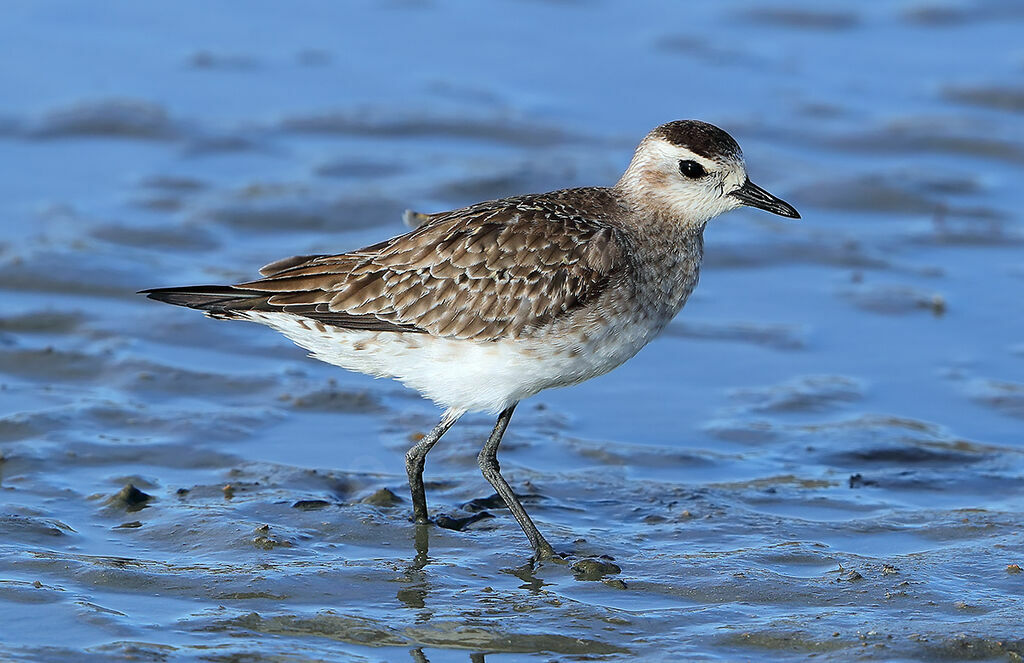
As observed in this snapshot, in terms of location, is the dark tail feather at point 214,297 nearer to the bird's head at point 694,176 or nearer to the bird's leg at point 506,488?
the bird's leg at point 506,488

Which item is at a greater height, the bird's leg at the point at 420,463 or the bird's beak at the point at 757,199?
the bird's beak at the point at 757,199

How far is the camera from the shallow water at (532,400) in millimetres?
7590

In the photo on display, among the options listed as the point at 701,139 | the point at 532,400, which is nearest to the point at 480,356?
the point at 701,139

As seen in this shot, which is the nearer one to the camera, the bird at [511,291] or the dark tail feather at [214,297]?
the bird at [511,291]

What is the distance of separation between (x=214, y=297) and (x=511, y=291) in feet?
5.30

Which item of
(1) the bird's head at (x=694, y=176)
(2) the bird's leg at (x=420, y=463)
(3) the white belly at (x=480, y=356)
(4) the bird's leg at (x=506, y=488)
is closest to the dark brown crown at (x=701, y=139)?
(1) the bird's head at (x=694, y=176)

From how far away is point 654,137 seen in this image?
8.88m

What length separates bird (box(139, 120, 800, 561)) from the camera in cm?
829

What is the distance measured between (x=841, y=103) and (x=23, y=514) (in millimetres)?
9924

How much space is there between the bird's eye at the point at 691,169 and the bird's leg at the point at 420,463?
1.84 metres

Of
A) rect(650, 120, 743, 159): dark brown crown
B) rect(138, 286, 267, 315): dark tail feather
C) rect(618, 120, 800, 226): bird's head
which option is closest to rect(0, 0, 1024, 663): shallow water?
rect(138, 286, 267, 315): dark tail feather

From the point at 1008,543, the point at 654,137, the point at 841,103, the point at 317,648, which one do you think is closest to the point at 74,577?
the point at 317,648

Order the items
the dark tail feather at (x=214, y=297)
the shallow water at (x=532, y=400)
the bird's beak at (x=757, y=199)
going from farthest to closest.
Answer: the bird's beak at (x=757, y=199)
the dark tail feather at (x=214, y=297)
the shallow water at (x=532, y=400)

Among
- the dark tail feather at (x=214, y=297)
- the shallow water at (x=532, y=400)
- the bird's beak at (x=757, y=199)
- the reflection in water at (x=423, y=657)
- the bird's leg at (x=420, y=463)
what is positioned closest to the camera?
the reflection in water at (x=423, y=657)
